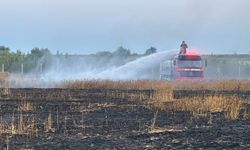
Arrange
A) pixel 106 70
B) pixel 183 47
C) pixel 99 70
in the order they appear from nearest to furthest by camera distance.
Result: pixel 183 47, pixel 106 70, pixel 99 70

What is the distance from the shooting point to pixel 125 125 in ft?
58.9

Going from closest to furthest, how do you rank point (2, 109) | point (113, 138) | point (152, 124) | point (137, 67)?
1. point (113, 138)
2. point (152, 124)
3. point (2, 109)
4. point (137, 67)

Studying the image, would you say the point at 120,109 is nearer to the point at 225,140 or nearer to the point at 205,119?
the point at 205,119

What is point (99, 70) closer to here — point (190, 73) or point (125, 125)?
point (190, 73)

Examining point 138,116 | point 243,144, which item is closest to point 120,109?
point 138,116

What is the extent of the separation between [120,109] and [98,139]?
872 centimetres

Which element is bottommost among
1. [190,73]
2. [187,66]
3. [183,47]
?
[190,73]

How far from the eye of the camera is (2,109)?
76.6ft

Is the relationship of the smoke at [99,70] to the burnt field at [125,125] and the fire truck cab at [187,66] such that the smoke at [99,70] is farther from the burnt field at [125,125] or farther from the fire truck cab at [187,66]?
the burnt field at [125,125]

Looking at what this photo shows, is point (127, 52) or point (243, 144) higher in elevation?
point (127, 52)

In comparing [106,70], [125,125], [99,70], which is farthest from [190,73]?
[125,125]

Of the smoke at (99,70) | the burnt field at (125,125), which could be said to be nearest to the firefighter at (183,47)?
the smoke at (99,70)

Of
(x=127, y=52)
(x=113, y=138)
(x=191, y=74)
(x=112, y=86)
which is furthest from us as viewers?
(x=127, y=52)

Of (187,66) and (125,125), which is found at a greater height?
(187,66)
